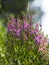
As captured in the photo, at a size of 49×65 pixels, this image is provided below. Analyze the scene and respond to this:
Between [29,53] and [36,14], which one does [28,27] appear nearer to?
[29,53]

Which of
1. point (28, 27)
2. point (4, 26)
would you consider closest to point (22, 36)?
point (28, 27)

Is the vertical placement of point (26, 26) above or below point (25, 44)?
above

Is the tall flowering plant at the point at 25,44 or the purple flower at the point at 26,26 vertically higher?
the purple flower at the point at 26,26

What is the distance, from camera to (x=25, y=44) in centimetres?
442

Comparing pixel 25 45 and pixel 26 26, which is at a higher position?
pixel 26 26

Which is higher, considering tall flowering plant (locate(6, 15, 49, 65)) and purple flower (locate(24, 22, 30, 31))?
A: purple flower (locate(24, 22, 30, 31))

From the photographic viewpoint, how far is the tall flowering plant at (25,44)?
436 centimetres

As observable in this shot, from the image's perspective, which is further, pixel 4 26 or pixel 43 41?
pixel 4 26

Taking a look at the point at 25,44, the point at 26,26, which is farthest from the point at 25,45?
the point at 26,26

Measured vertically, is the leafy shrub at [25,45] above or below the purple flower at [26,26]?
below

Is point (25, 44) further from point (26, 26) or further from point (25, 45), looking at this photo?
point (26, 26)

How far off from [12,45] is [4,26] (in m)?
0.64

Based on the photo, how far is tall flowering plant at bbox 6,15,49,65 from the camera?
14.3 ft

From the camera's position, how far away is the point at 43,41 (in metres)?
4.38
